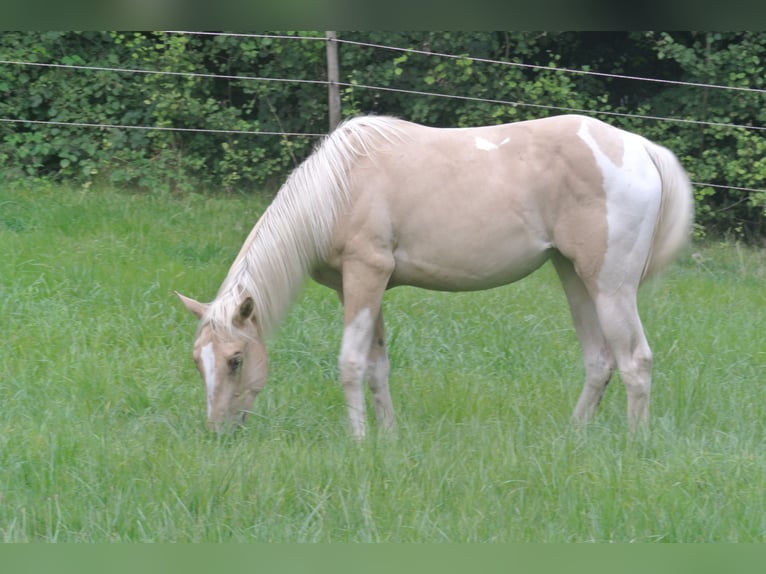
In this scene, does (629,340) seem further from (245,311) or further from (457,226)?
(245,311)

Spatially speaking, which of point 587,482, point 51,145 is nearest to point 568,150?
point 587,482

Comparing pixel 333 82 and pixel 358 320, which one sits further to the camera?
pixel 333 82

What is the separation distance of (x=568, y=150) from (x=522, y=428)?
5.40ft

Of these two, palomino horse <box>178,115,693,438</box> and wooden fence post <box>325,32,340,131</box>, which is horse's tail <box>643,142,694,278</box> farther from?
wooden fence post <box>325,32,340,131</box>

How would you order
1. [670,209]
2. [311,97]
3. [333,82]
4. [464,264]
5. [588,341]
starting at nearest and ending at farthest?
[464,264], [670,209], [588,341], [333,82], [311,97]

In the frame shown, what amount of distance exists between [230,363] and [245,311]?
1.02ft

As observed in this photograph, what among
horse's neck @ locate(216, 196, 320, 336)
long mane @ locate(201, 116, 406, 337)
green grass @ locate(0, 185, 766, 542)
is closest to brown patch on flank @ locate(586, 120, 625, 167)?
long mane @ locate(201, 116, 406, 337)

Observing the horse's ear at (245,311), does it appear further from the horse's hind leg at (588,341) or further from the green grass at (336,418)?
the horse's hind leg at (588,341)

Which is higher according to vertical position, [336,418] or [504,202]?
[504,202]

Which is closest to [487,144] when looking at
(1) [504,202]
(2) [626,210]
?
(1) [504,202]

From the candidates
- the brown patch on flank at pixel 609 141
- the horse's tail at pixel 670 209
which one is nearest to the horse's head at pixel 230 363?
the brown patch on flank at pixel 609 141

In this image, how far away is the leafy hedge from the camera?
1071 cm

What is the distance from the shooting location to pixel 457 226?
5.48 m

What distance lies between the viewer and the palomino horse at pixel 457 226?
543 centimetres
